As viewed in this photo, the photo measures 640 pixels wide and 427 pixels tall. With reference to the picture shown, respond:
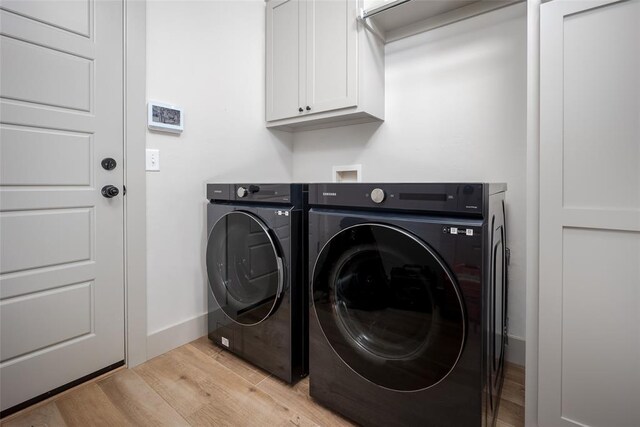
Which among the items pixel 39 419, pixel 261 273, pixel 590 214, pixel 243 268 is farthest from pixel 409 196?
pixel 39 419

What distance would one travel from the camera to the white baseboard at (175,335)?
1.58 meters

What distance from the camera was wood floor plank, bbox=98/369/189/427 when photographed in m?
1.15

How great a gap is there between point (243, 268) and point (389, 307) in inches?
31.3

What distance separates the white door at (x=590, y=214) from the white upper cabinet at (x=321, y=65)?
3.11 feet

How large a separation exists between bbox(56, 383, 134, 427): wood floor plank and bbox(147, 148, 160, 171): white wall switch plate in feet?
3.44

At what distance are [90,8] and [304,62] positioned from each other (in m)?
1.08

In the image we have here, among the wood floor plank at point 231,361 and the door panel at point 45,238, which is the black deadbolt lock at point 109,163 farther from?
the wood floor plank at point 231,361

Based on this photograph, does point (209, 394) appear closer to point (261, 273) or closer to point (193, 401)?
point (193, 401)

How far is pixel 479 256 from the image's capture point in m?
0.82

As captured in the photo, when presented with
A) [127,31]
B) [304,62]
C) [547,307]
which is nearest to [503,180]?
[547,307]

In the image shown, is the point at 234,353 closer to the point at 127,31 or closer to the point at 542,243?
the point at 542,243

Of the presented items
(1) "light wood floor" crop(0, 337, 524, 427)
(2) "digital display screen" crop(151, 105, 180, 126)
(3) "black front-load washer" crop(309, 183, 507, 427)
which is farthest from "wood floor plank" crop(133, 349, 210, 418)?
(2) "digital display screen" crop(151, 105, 180, 126)

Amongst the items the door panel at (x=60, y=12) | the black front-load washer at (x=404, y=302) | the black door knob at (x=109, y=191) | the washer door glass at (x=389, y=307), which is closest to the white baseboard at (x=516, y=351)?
the black front-load washer at (x=404, y=302)

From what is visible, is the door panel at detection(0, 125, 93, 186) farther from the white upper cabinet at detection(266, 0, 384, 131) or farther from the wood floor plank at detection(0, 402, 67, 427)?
the white upper cabinet at detection(266, 0, 384, 131)
